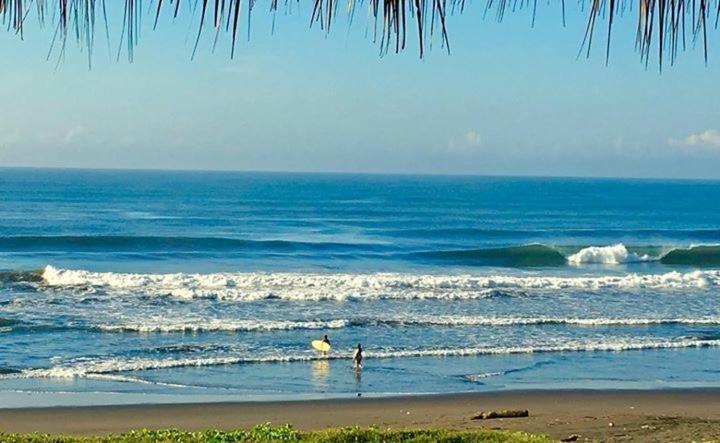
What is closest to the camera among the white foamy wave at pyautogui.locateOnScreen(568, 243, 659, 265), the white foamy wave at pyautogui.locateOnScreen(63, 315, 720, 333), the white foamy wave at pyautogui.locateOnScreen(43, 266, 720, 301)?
the white foamy wave at pyautogui.locateOnScreen(63, 315, 720, 333)

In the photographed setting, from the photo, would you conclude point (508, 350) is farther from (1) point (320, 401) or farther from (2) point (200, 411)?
(2) point (200, 411)

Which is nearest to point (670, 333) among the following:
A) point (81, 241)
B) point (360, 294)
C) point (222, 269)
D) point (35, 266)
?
point (360, 294)

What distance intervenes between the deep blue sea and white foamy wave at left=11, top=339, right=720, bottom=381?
0.20 ft

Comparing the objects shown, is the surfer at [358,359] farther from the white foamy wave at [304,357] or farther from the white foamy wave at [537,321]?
the white foamy wave at [537,321]

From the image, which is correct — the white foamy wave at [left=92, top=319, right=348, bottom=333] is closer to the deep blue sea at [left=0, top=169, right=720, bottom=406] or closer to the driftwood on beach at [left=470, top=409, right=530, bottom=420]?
the deep blue sea at [left=0, top=169, right=720, bottom=406]

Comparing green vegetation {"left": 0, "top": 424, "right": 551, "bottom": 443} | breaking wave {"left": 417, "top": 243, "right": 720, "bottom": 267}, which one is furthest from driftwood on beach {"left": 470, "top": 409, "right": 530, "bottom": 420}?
breaking wave {"left": 417, "top": 243, "right": 720, "bottom": 267}

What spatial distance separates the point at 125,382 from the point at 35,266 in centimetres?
1844

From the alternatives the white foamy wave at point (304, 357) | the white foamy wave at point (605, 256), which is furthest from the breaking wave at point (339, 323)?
the white foamy wave at point (605, 256)

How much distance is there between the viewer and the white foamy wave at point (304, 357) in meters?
15.9

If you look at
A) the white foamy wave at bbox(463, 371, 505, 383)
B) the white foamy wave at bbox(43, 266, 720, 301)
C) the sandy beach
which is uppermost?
the white foamy wave at bbox(43, 266, 720, 301)

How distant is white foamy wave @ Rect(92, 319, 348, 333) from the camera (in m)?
20.0

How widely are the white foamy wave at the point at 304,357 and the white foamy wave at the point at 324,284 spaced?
23.7 ft

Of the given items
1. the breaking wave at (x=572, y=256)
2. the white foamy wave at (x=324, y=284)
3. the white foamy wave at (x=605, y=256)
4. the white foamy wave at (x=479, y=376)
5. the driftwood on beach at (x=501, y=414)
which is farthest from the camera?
the white foamy wave at (x=605, y=256)

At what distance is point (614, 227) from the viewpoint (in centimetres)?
5612
